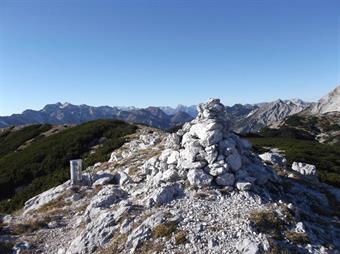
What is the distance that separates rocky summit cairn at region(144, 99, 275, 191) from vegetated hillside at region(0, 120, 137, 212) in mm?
19882

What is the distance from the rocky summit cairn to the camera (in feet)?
70.6

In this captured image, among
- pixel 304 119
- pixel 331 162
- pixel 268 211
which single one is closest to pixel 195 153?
pixel 268 211

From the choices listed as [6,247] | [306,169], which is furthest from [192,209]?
[306,169]

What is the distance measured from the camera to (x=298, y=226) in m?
17.5

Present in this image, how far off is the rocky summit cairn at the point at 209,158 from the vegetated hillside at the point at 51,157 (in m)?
19.9

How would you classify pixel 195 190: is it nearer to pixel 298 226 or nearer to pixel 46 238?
pixel 298 226

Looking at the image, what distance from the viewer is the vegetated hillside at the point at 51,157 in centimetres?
4197

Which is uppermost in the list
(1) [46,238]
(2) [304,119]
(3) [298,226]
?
(3) [298,226]

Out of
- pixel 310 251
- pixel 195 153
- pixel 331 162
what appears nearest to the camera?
pixel 310 251

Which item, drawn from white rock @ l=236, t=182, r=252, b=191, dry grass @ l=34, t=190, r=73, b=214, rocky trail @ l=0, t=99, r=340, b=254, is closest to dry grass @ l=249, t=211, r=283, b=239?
rocky trail @ l=0, t=99, r=340, b=254

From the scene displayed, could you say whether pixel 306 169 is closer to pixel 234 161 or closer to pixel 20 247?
pixel 234 161

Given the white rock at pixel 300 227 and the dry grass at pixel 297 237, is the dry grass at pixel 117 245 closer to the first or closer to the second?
the dry grass at pixel 297 237

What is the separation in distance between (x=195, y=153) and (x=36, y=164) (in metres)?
32.7

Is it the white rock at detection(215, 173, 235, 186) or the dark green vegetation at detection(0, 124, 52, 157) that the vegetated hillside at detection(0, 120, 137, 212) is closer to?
the dark green vegetation at detection(0, 124, 52, 157)
